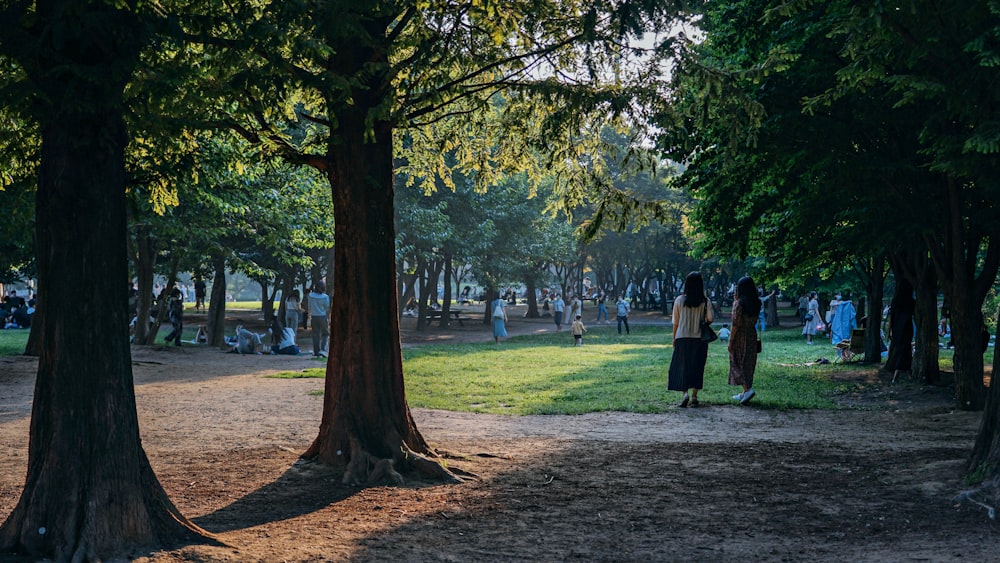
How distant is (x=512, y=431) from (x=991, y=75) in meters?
6.77

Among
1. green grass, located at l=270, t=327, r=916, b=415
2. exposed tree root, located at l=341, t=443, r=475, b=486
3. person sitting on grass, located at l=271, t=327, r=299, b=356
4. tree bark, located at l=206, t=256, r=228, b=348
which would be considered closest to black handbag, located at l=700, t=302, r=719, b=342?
green grass, located at l=270, t=327, r=916, b=415

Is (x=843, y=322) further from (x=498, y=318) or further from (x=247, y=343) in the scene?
(x=247, y=343)

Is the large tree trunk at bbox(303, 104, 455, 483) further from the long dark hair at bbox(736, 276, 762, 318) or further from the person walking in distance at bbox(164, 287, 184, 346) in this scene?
the person walking in distance at bbox(164, 287, 184, 346)

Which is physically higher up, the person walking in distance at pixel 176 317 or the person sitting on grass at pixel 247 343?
the person walking in distance at pixel 176 317

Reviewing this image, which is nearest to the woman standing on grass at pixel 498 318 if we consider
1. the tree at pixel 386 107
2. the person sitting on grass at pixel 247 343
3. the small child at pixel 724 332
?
the small child at pixel 724 332

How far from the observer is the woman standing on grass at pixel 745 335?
14.0 m

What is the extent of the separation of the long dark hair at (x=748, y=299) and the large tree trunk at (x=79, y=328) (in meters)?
10.1

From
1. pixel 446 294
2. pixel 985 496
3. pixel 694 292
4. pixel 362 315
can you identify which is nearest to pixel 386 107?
pixel 362 315

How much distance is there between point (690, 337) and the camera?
1380 centimetres

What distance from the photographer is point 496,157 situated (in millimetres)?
11641

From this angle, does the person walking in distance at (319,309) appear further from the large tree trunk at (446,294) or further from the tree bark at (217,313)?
the large tree trunk at (446,294)

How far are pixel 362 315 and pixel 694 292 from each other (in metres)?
6.53

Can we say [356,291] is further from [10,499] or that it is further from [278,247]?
[278,247]

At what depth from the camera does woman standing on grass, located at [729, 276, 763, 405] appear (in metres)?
14.0
